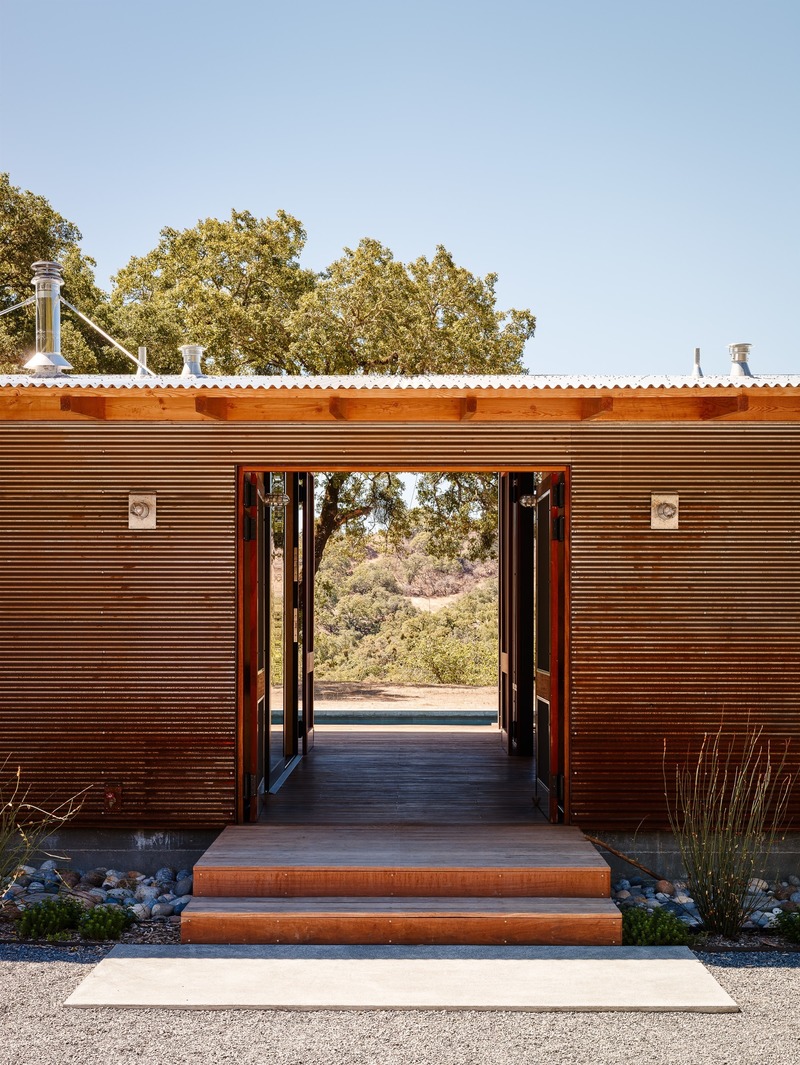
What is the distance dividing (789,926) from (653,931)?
776 millimetres

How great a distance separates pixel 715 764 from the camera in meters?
5.95

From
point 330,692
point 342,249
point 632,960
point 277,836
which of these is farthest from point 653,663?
point 342,249

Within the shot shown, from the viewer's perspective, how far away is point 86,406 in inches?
234

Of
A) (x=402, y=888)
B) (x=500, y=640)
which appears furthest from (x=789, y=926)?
(x=500, y=640)

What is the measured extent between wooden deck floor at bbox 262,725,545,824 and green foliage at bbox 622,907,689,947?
1.24m

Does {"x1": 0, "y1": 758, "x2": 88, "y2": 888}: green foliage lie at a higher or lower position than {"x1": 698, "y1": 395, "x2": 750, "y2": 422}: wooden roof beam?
lower

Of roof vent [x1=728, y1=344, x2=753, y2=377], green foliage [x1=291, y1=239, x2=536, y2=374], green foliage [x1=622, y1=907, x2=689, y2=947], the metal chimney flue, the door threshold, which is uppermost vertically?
green foliage [x1=291, y1=239, x2=536, y2=374]

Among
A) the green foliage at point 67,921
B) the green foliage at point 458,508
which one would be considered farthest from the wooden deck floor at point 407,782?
the green foliage at point 458,508

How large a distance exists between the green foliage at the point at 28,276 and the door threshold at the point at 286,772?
8.64m

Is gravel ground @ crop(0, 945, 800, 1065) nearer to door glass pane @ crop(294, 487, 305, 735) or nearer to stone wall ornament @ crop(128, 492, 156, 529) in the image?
stone wall ornament @ crop(128, 492, 156, 529)

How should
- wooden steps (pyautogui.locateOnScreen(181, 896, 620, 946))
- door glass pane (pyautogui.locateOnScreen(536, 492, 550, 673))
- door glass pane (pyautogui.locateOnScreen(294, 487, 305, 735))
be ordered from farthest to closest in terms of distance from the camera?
door glass pane (pyautogui.locateOnScreen(294, 487, 305, 735)) < door glass pane (pyautogui.locateOnScreen(536, 492, 550, 673)) < wooden steps (pyautogui.locateOnScreen(181, 896, 620, 946))

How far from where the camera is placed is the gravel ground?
3.65 metres

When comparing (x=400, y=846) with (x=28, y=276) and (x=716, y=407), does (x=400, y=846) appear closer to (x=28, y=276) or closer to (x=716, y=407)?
(x=716, y=407)

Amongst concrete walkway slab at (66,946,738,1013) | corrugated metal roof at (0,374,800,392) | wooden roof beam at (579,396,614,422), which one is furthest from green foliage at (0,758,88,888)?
wooden roof beam at (579,396,614,422)
